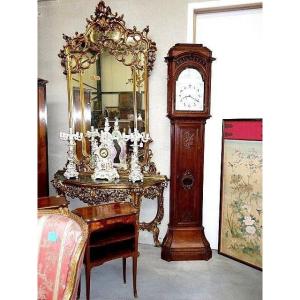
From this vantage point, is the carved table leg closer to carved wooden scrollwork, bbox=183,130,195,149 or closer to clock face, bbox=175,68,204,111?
carved wooden scrollwork, bbox=183,130,195,149

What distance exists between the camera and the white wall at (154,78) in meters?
3.25

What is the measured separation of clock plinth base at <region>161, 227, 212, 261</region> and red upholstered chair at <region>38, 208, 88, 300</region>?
1.88 metres

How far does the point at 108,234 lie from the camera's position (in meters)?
2.33

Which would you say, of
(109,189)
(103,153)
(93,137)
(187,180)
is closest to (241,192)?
(187,180)

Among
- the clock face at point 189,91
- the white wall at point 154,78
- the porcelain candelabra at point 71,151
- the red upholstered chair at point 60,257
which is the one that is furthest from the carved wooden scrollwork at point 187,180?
the red upholstered chair at point 60,257

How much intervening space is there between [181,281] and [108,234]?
770 millimetres

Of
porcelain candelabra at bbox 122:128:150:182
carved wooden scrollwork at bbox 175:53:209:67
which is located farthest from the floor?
carved wooden scrollwork at bbox 175:53:209:67

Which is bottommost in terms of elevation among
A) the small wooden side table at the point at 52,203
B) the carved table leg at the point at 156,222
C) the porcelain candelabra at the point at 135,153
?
the carved table leg at the point at 156,222

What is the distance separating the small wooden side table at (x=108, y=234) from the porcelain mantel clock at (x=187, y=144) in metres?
0.75

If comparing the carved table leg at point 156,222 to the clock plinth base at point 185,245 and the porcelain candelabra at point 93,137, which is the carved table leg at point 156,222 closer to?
the clock plinth base at point 185,245

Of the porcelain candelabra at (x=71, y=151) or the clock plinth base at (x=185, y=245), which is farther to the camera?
the porcelain candelabra at (x=71, y=151)

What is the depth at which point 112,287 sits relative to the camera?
2.55m
